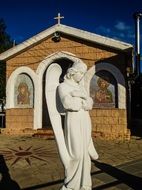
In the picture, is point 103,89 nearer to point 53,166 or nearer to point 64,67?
point 64,67

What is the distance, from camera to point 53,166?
829cm

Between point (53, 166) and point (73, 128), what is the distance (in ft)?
13.0

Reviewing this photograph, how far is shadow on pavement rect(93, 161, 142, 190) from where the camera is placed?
6.46 meters

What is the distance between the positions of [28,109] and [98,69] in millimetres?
3823

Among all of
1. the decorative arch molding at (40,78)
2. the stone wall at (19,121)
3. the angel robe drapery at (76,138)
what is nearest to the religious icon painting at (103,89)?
the decorative arch molding at (40,78)

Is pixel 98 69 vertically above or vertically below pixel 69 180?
above

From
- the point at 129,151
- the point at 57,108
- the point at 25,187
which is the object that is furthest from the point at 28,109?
the point at 57,108

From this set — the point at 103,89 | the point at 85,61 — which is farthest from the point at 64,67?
the point at 103,89

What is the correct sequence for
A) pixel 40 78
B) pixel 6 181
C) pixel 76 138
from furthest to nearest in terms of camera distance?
pixel 40 78 → pixel 6 181 → pixel 76 138

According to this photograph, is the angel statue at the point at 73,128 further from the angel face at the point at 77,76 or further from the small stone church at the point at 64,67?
the small stone church at the point at 64,67

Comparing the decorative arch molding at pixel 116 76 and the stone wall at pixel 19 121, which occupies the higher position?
the decorative arch molding at pixel 116 76

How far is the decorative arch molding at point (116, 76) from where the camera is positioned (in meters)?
13.1

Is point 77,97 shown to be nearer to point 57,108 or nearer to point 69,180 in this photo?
point 57,108

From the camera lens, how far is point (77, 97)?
4.64 metres
